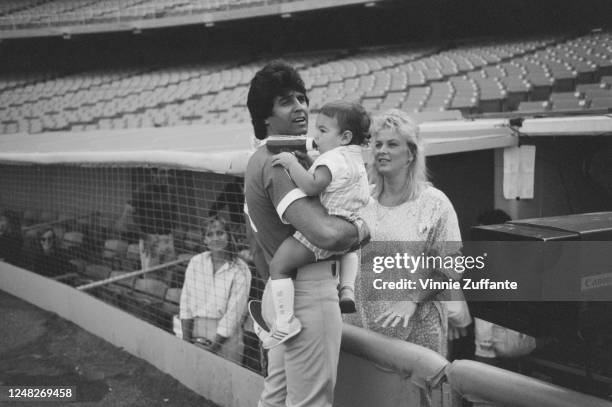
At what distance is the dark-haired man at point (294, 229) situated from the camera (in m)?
1.44

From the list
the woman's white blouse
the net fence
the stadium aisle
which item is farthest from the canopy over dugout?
the stadium aisle

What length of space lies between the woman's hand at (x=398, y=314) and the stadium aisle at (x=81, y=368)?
1.21 m

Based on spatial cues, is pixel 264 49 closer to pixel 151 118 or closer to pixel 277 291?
pixel 151 118

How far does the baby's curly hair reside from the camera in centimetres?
167

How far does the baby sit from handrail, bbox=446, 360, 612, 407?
1.47 ft

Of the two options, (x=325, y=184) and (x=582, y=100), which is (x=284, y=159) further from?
(x=582, y=100)

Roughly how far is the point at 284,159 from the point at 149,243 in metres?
3.31

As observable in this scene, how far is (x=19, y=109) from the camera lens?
1332 centimetres

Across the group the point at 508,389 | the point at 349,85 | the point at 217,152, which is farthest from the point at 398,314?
the point at 349,85

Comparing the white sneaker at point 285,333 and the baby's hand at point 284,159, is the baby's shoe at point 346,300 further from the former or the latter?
the baby's hand at point 284,159

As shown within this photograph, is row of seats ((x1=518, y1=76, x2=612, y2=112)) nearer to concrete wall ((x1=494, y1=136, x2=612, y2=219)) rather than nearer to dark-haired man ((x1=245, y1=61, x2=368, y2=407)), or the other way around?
concrete wall ((x1=494, y1=136, x2=612, y2=219))

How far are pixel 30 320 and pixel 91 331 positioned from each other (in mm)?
659

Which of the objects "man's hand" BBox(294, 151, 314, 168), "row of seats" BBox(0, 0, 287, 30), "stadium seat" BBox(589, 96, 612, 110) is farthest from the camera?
"row of seats" BBox(0, 0, 287, 30)

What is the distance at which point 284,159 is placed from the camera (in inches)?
56.4
